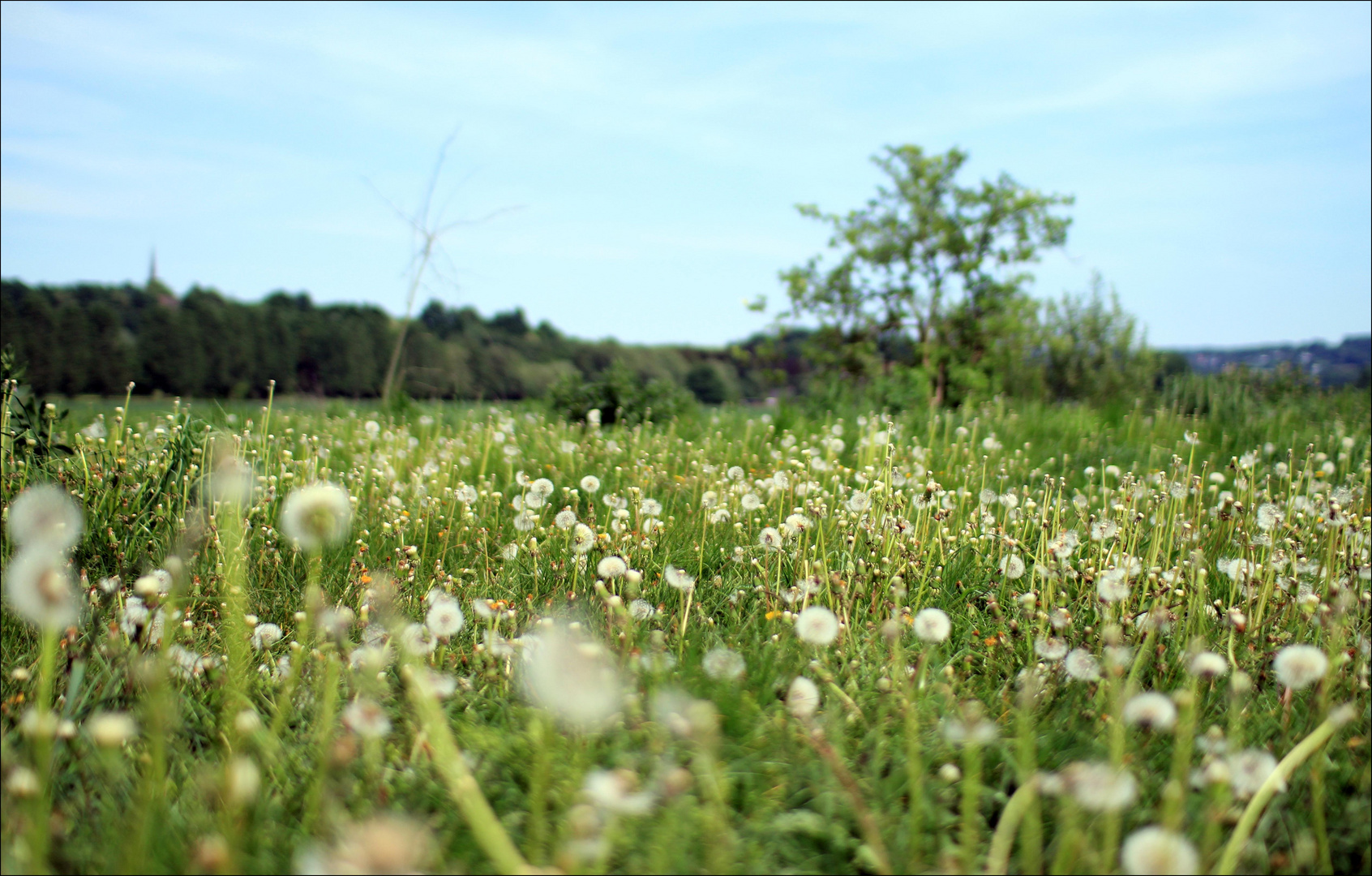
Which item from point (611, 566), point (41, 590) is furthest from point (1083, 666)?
point (41, 590)

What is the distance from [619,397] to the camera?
9.24 metres

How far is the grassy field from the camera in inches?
60.3

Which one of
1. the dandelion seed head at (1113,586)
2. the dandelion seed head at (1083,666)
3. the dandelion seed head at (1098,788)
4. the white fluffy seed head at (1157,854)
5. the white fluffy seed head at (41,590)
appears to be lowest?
the white fluffy seed head at (1157,854)

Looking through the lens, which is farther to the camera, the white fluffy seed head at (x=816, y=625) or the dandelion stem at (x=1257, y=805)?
the white fluffy seed head at (x=816, y=625)

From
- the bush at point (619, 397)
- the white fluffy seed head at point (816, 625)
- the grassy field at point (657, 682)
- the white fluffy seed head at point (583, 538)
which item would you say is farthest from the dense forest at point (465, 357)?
the white fluffy seed head at point (816, 625)

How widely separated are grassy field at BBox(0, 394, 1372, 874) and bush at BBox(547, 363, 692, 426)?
→ 457 cm

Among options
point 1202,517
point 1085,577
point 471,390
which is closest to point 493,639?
point 1085,577

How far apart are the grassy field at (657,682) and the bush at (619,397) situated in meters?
4.57

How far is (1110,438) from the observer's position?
282 inches

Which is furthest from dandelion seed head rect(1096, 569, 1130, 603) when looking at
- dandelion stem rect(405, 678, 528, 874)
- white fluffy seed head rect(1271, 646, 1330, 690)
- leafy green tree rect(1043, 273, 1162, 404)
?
leafy green tree rect(1043, 273, 1162, 404)

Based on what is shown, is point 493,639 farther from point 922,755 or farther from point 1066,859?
point 1066,859

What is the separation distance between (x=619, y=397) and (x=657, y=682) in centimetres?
730

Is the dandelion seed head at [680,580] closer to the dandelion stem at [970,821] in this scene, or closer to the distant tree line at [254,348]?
the dandelion stem at [970,821]

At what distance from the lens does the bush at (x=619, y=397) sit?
29.5ft
